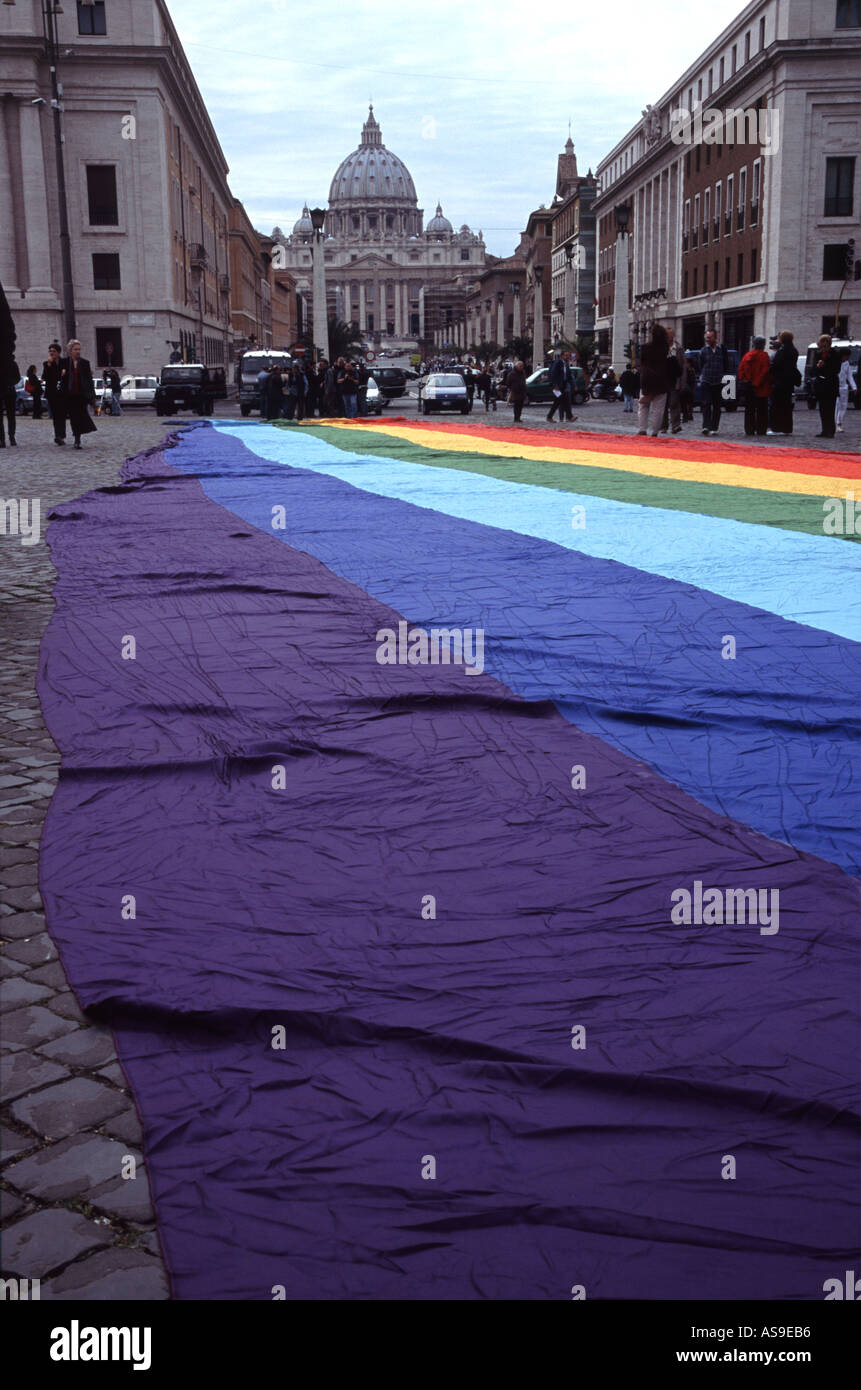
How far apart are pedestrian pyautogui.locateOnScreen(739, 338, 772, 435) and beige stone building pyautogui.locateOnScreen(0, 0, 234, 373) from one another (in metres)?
35.8

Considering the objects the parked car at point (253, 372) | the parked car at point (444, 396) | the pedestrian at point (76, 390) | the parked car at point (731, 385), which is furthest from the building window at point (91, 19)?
the pedestrian at point (76, 390)

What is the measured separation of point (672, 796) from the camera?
4.16 meters

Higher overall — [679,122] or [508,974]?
[679,122]

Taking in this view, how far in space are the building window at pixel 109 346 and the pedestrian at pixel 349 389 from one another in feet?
67.9

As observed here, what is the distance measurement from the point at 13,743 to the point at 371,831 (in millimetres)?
1697

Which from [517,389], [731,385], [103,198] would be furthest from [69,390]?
[103,198]

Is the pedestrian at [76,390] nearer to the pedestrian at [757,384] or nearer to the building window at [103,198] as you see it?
the pedestrian at [757,384]

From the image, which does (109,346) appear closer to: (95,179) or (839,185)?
(95,179)

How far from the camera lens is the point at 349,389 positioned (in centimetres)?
3641

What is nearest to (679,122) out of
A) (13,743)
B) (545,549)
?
(545,549)

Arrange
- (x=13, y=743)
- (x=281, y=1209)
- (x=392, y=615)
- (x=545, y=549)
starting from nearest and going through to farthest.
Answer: (x=281, y=1209) < (x=13, y=743) < (x=392, y=615) < (x=545, y=549)

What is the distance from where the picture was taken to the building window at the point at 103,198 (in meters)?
54.5

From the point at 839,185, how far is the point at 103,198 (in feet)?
90.2
